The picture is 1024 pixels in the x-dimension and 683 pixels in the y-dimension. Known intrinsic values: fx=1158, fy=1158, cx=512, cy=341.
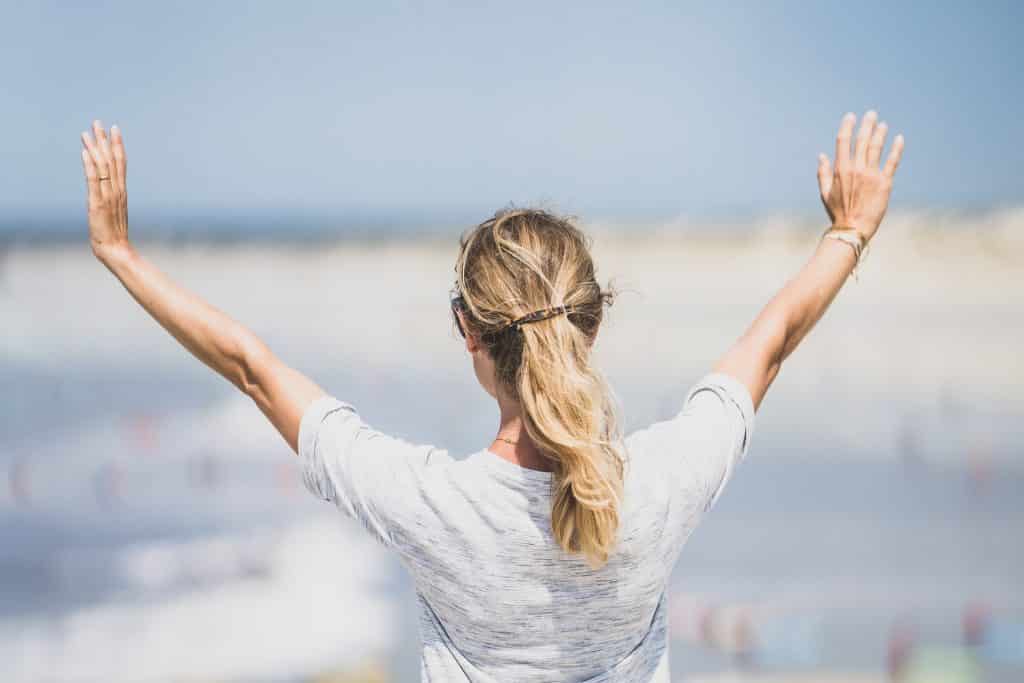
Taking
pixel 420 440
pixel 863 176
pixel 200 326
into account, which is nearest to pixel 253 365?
pixel 200 326

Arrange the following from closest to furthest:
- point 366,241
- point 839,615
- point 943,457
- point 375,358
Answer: point 839,615 < point 943,457 < point 375,358 < point 366,241

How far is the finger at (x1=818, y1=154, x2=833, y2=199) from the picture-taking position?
1.89 m

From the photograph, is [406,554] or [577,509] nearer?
[577,509]

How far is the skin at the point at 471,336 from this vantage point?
1490mm

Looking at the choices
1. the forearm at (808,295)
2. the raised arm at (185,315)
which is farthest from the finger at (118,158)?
the forearm at (808,295)

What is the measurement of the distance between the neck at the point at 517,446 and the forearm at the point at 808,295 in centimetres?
43

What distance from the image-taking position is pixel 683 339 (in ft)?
33.4

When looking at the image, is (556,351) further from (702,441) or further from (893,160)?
(893,160)

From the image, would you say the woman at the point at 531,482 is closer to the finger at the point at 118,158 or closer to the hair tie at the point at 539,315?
the hair tie at the point at 539,315

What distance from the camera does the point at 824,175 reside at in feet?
6.23

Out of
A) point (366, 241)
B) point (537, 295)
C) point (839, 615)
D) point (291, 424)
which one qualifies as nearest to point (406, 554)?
point (291, 424)

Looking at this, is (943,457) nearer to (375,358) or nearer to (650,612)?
(375,358)

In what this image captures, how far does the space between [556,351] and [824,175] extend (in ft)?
2.47

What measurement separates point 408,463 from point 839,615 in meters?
3.56
